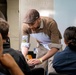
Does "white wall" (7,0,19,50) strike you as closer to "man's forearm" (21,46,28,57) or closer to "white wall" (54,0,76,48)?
"white wall" (54,0,76,48)

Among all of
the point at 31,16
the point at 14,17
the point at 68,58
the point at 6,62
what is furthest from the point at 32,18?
the point at 14,17

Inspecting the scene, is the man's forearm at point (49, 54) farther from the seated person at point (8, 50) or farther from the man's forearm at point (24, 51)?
the seated person at point (8, 50)

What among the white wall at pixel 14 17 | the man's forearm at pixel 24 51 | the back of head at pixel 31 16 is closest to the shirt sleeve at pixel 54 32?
the back of head at pixel 31 16

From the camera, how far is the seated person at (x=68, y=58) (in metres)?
1.98

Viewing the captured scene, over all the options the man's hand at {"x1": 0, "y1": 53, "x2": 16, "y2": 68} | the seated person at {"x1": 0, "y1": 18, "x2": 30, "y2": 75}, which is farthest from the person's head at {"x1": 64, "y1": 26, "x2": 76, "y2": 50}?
the man's hand at {"x1": 0, "y1": 53, "x2": 16, "y2": 68}

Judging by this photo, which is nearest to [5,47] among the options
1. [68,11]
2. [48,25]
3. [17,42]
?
[48,25]

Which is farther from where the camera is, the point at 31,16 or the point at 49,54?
the point at 49,54

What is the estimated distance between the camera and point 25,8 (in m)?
4.17

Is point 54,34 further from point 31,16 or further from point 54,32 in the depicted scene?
point 31,16

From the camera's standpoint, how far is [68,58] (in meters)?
2.00

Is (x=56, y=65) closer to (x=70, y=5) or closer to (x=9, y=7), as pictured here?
(x=70, y=5)

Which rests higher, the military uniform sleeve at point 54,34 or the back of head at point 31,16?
the back of head at point 31,16

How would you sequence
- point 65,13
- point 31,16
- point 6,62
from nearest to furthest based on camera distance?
1. point 6,62
2. point 31,16
3. point 65,13

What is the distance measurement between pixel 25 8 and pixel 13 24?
3.43ft
